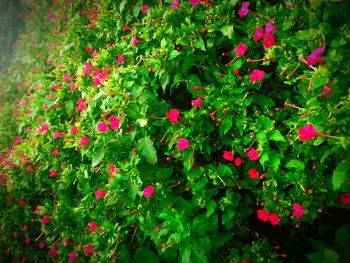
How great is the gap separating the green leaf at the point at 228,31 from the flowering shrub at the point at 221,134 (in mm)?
13

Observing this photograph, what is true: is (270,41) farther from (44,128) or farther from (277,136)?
(44,128)

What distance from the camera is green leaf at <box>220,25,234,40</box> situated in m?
1.77

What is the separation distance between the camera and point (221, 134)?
1.83 metres

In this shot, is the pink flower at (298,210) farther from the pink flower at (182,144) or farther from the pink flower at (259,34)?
the pink flower at (259,34)

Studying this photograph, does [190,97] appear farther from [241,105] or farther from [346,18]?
[346,18]

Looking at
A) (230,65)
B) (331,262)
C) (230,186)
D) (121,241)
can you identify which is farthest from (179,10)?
(331,262)

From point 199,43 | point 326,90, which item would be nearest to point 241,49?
point 199,43

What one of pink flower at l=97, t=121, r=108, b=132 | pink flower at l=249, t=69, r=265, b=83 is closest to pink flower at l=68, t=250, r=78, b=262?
pink flower at l=97, t=121, r=108, b=132

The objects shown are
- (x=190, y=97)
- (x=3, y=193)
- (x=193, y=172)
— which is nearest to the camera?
(x=193, y=172)

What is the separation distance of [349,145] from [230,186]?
0.86 m

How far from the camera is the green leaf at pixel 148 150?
5.98 feet

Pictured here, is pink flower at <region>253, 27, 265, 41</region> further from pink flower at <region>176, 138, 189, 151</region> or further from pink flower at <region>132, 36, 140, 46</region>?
pink flower at <region>132, 36, 140, 46</region>

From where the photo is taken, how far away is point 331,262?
1806mm

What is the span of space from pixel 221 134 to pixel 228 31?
0.70 meters
